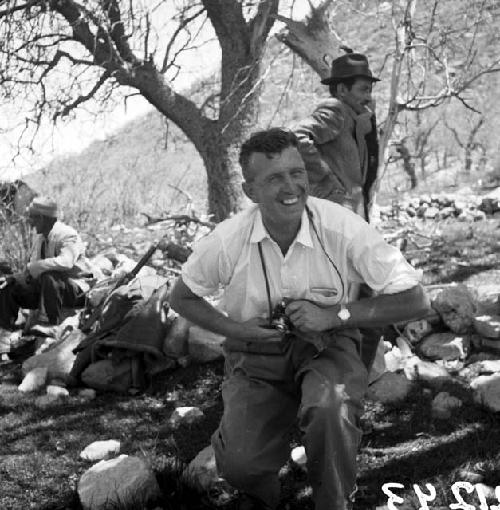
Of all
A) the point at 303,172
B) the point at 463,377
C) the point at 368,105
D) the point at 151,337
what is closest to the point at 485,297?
the point at 463,377

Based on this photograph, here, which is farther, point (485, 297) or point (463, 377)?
point (485, 297)

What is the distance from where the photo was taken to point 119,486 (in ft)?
10.4

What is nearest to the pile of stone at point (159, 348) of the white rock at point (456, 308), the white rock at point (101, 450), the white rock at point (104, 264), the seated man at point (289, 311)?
the white rock at point (101, 450)

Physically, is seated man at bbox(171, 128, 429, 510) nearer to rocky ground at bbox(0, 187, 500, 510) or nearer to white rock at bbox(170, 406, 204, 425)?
rocky ground at bbox(0, 187, 500, 510)

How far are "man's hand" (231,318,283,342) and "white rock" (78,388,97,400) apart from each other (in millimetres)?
2525

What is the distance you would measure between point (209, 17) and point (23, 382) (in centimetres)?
559

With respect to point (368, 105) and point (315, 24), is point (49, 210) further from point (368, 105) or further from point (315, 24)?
point (315, 24)

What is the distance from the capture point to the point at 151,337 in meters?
5.27

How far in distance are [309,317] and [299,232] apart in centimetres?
33

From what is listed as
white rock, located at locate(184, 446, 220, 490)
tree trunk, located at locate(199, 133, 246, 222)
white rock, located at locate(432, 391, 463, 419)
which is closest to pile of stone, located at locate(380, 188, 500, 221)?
tree trunk, located at locate(199, 133, 246, 222)

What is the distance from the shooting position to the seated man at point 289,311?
2656mm

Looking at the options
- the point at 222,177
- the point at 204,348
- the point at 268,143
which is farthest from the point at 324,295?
the point at 222,177

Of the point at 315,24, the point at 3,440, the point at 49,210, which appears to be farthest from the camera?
the point at 315,24

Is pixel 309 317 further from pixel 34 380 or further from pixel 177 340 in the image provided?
pixel 34 380
